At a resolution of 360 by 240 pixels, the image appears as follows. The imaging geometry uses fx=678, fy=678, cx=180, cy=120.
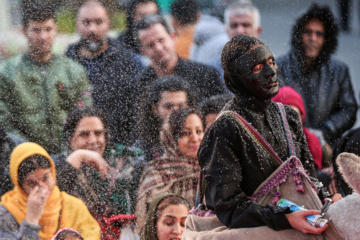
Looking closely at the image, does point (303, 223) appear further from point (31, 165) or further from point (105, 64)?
point (105, 64)

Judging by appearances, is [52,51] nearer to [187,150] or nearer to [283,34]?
[187,150]

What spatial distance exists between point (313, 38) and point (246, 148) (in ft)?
11.5

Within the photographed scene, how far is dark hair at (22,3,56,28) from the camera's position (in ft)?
16.9

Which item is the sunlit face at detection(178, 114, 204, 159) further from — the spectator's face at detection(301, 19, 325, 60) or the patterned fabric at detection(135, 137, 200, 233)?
the spectator's face at detection(301, 19, 325, 60)

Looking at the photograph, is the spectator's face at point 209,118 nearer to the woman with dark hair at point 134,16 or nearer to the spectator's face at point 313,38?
the woman with dark hair at point 134,16

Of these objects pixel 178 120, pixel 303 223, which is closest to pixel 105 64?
pixel 178 120

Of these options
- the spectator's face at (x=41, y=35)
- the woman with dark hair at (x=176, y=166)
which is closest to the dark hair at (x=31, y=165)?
the woman with dark hair at (x=176, y=166)

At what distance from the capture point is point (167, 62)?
17.5 ft

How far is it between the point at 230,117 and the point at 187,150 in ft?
7.91

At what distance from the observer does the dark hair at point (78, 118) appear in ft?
16.2

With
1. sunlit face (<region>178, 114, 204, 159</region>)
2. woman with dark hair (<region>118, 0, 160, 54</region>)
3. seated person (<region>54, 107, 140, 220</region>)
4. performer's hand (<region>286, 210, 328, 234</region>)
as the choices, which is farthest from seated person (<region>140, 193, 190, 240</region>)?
performer's hand (<region>286, 210, 328, 234</region>)

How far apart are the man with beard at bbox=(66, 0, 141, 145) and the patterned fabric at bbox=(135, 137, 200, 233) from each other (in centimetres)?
35

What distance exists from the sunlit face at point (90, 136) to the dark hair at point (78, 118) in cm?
2

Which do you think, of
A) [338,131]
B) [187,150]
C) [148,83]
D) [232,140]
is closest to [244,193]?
[232,140]
